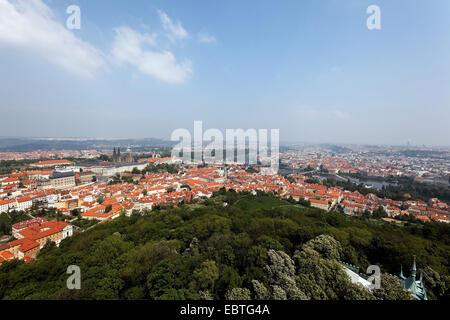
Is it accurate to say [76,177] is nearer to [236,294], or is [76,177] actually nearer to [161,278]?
[161,278]

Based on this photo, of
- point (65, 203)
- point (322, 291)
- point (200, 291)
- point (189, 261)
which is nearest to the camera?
point (322, 291)

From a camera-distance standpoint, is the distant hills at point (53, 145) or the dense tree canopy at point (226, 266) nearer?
the dense tree canopy at point (226, 266)

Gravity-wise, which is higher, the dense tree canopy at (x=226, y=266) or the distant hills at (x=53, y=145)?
the distant hills at (x=53, y=145)

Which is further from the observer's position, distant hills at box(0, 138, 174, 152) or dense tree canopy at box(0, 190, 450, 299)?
distant hills at box(0, 138, 174, 152)

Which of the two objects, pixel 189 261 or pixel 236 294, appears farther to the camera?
pixel 189 261

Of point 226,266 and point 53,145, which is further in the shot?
point 53,145

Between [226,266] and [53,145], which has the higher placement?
[53,145]

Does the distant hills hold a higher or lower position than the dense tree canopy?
higher
